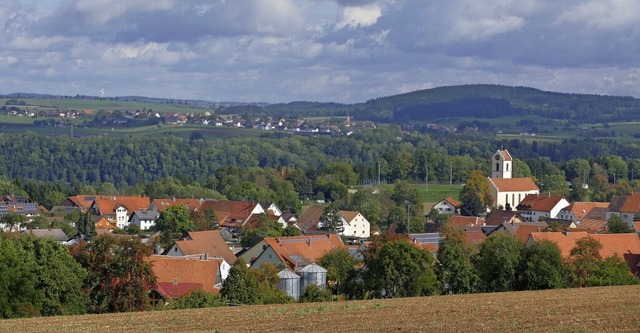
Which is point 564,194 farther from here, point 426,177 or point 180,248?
point 180,248

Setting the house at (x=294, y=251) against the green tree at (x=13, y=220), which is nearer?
the house at (x=294, y=251)

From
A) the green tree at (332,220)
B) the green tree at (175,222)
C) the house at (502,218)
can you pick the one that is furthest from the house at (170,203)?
the house at (502,218)

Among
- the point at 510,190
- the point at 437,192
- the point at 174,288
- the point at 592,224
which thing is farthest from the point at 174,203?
the point at 174,288

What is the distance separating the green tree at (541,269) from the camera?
48.1 meters

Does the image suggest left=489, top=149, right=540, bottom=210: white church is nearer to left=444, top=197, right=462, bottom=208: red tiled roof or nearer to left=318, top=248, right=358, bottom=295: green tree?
left=444, top=197, right=462, bottom=208: red tiled roof

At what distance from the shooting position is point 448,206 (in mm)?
121062

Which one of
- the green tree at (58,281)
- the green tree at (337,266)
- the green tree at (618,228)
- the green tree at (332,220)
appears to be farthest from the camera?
the green tree at (332,220)

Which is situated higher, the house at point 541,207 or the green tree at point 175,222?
the green tree at point 175,222

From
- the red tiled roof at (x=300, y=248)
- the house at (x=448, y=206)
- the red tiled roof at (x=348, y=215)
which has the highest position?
the red tiled roof at (x=300, y=248)

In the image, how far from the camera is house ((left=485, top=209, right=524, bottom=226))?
103m

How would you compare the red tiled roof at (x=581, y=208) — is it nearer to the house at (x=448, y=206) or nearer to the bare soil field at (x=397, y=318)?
the house at (x=448, y=206)

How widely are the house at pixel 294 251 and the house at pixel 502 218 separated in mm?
30990

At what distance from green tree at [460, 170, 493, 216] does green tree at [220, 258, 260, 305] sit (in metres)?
73.9

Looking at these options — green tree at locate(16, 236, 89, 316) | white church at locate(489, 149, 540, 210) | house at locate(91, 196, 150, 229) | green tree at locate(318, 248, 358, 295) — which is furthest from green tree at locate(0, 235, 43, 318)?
white church at locate(489, 149, 540, 210)
